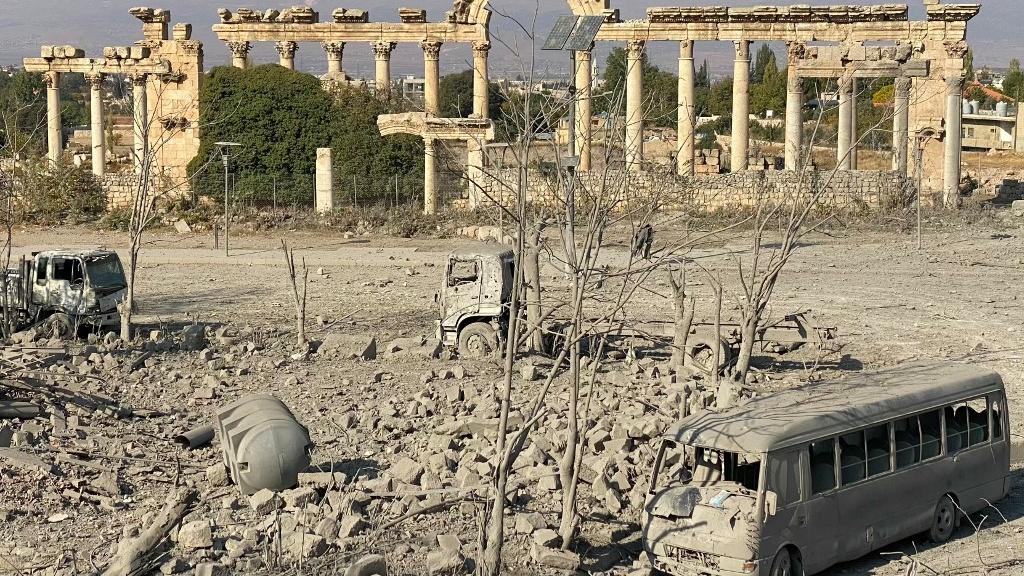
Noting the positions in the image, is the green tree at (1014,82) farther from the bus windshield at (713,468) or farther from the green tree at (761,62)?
the bus windshield at (713,468)

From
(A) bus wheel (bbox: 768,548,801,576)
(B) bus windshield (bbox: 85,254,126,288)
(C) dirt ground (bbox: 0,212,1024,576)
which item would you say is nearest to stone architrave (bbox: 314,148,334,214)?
(C) dirt ground (bbox: 0,212,1024,576)

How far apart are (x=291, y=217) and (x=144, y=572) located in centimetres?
2691

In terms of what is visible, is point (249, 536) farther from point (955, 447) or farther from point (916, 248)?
point (916, 248)

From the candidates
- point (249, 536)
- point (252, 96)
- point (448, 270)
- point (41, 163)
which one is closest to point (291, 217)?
point (252, 96)

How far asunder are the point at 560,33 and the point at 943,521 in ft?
29.0

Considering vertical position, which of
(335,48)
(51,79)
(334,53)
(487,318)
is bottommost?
(487,318)

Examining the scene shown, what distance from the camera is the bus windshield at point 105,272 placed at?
22969 millimetres

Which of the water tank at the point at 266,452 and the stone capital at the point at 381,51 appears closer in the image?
the water tank at the point at 266,452

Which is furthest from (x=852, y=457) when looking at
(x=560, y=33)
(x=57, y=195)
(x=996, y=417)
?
(x=57, y=195)

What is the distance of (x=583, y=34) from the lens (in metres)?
18.0

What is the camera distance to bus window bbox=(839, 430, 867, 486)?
12.2 m

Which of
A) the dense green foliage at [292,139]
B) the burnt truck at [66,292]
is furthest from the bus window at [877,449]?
the dense green foliage at [292,139]

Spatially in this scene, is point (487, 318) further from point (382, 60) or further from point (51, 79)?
point (51, 79)

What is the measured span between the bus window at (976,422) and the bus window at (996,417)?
3.2 inches
